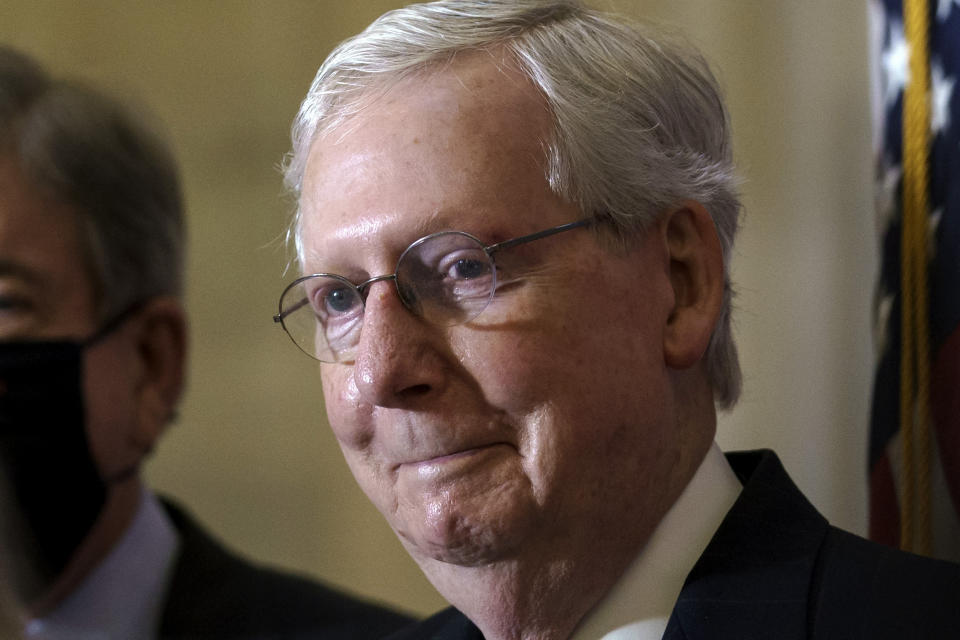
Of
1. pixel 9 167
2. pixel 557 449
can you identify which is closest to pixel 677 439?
pixel 557 449

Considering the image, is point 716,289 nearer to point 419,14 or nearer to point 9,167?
point 419,14

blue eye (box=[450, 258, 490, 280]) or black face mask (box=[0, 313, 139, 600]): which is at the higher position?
blue eye (box=[450, 258, 490, 280])

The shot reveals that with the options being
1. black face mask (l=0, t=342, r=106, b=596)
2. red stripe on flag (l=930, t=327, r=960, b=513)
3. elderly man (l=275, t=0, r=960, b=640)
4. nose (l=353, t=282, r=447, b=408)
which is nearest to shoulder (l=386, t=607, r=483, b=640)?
elderly man (l=275, t=0, r=960, b=640)

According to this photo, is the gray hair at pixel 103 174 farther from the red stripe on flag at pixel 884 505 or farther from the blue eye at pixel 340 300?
the red stripe on flag at pixel 884 505

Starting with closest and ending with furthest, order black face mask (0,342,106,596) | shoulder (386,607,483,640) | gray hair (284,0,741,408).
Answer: gray hair (284,0,741,408), shoulder (386,607,483,640), black face mask (0,342,106,596)

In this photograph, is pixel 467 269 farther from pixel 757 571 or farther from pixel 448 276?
pixel 757 571

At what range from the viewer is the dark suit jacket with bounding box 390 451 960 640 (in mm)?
1278

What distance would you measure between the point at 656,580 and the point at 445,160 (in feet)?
2.18

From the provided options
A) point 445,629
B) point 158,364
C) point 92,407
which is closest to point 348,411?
point 445,629

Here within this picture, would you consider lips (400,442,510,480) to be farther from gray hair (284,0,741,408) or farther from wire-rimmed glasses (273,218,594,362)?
gray hair (284,0,741,408)

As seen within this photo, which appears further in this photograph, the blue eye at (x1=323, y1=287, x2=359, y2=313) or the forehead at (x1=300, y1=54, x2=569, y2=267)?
the blue eye at (x1=323, y1=287, x2=359, y2=313)

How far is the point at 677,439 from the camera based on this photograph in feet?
4.75

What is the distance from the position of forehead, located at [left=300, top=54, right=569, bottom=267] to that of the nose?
0.33ft

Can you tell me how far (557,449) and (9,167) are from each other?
4.87ft
